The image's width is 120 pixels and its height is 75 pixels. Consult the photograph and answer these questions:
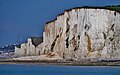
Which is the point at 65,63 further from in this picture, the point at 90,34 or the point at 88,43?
the point at 90,34

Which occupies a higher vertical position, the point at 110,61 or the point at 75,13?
the point at 75,13

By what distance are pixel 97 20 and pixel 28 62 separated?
34.2 feet

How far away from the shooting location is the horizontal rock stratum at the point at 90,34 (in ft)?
246

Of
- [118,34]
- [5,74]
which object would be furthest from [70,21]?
[5,74]

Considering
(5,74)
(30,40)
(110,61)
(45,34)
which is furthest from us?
(30,40)

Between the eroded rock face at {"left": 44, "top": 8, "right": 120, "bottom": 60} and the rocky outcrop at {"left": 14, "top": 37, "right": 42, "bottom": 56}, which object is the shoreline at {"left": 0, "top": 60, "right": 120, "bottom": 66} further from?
the rocky outcrop at {"left": 14, "top": 37, "right": 42, "bottom": 56}

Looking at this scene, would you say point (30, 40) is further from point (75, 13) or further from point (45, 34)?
point (75, 13)

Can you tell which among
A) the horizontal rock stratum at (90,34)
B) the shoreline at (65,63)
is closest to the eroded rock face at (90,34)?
the horizontal rock stratum at (90,34)

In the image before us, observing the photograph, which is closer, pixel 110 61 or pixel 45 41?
pixel 110 61

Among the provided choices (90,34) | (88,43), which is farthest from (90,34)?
(88,43)

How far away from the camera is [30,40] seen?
94.2m

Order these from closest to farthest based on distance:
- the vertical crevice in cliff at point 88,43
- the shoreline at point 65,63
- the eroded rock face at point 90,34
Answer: the shoreline at point 65,63, the eroded rock face at point 90,34, the vertical crevice in cliff at point 88,43

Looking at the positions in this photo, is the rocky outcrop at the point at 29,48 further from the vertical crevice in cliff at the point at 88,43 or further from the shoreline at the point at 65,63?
the vertical crevice in cliff at the point at 88,43

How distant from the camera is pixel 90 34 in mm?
76375
